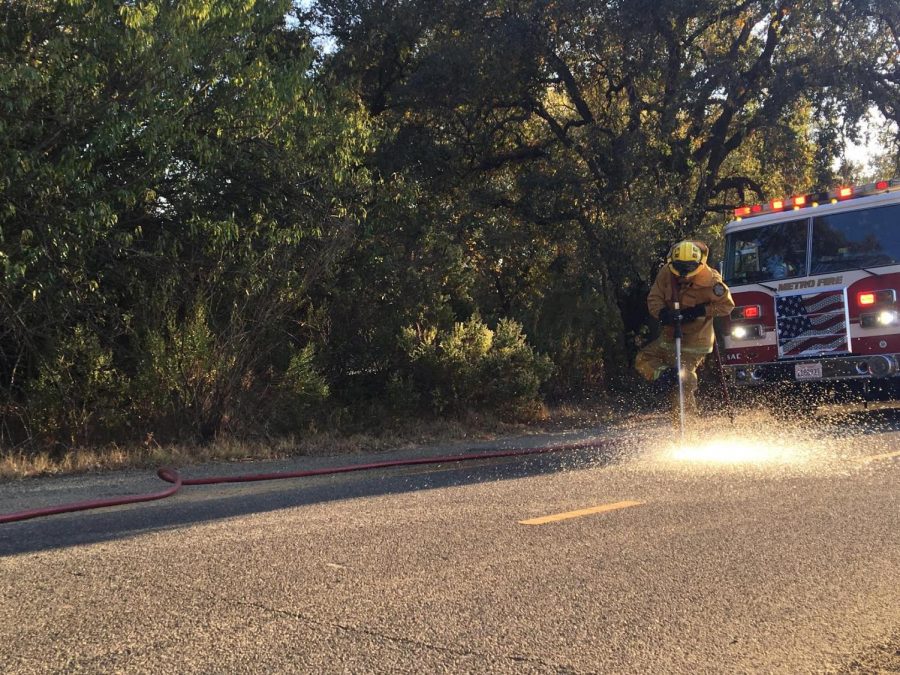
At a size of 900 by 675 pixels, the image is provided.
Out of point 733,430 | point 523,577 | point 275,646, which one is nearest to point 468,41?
point 733,430

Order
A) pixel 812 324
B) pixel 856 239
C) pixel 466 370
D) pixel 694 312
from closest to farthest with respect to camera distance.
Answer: pixel 694 312 → pixel 856 239 → pixel 812 324 → pixel 466 370

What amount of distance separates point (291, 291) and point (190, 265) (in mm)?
1337

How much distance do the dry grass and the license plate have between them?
3.05 metres

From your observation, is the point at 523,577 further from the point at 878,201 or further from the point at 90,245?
the point at 878,201

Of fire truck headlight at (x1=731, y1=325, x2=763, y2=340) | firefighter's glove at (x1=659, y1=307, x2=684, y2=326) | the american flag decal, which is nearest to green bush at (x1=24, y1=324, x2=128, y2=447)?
firefighter's glove at (x1=659, y1=307, x2=684, y2=326)

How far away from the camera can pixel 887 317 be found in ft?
41.3

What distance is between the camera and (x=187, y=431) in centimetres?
1106

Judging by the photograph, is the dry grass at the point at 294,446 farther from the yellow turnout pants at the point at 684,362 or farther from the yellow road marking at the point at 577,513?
the yellow road marking at the point at 577,513

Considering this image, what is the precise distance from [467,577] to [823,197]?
10.7 meters

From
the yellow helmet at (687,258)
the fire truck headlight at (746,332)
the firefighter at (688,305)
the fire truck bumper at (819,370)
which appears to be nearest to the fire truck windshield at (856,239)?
the fire truck headlight at (746,332)

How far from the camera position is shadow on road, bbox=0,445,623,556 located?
5977 millimetres

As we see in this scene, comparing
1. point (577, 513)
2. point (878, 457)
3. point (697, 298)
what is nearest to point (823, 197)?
point (697, 298)

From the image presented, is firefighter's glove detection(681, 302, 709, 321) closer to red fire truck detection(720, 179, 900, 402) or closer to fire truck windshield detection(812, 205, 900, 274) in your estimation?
red fire truck detection(720, 179, 900, 402)

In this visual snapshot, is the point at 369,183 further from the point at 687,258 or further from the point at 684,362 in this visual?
the point at 684,362
